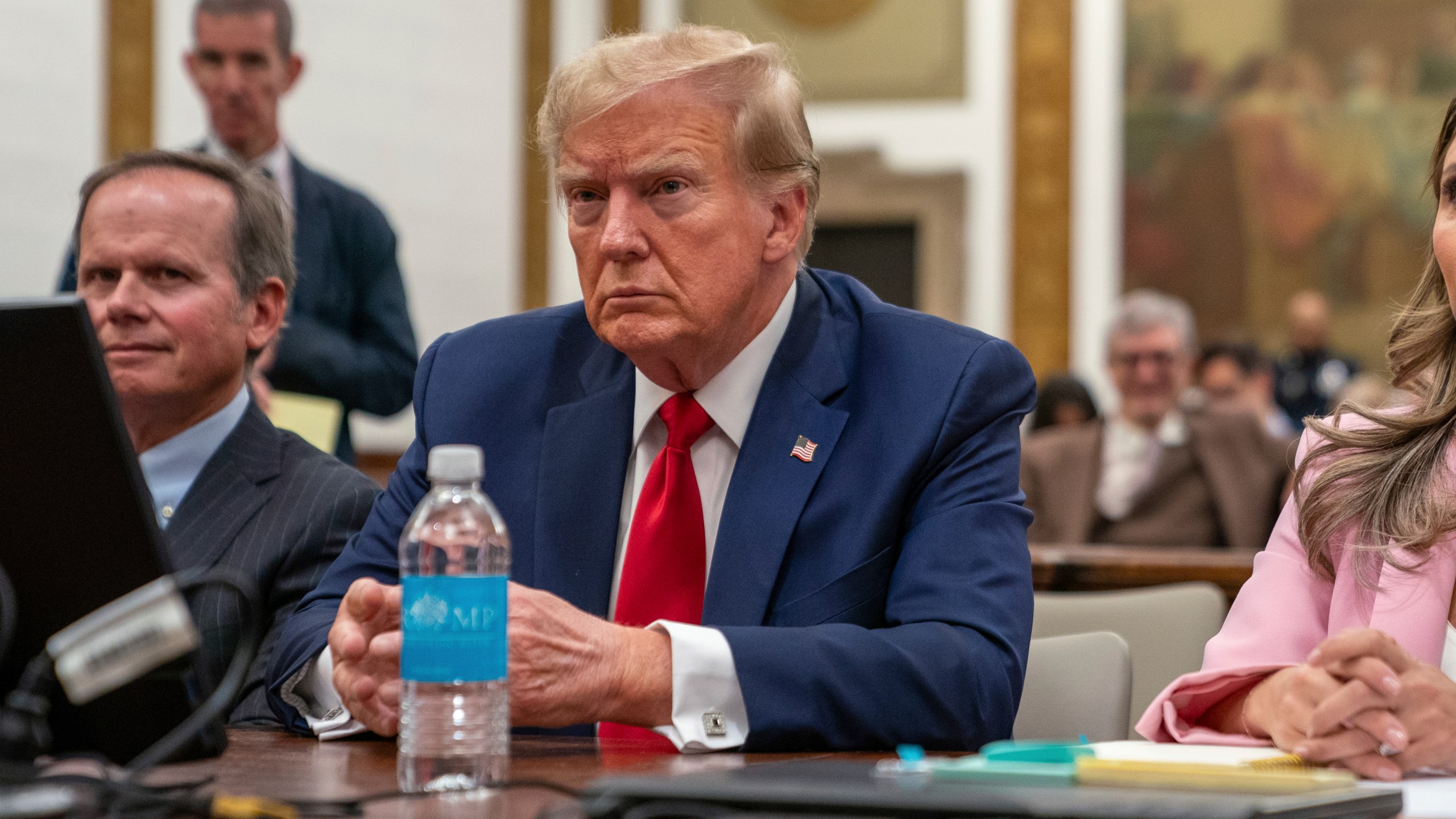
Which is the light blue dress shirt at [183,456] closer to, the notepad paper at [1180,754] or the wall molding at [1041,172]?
the notepad paper at [1180,754]

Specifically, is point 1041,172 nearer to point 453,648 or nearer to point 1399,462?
point 1399,462

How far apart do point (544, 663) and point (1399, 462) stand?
1.03m

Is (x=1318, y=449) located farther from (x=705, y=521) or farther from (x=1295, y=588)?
(x=705, y=521)

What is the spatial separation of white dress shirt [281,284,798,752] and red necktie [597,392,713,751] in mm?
20

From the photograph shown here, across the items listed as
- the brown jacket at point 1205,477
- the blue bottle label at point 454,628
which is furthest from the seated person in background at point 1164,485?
the blue bottle label at point 454,628

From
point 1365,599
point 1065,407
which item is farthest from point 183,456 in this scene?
point 1065,407

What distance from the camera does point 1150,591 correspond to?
2539 millimetres

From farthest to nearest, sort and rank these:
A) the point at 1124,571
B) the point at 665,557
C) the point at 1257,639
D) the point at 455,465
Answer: the point at 1124,571 < the point at 665,557 < the point at 1257,639 < the point at 455,465

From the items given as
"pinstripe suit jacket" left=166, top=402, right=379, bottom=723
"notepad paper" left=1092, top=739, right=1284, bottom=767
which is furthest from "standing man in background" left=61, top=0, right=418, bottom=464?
"notepad paper" left=1092, top=739, right=1284, bottom=767

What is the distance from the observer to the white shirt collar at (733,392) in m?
2.04

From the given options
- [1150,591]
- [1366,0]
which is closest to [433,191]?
[1366,0]

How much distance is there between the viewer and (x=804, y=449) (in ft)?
6.38

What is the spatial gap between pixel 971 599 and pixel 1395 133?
9180 mm

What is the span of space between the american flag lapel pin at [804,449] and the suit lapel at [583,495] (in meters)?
0.22
